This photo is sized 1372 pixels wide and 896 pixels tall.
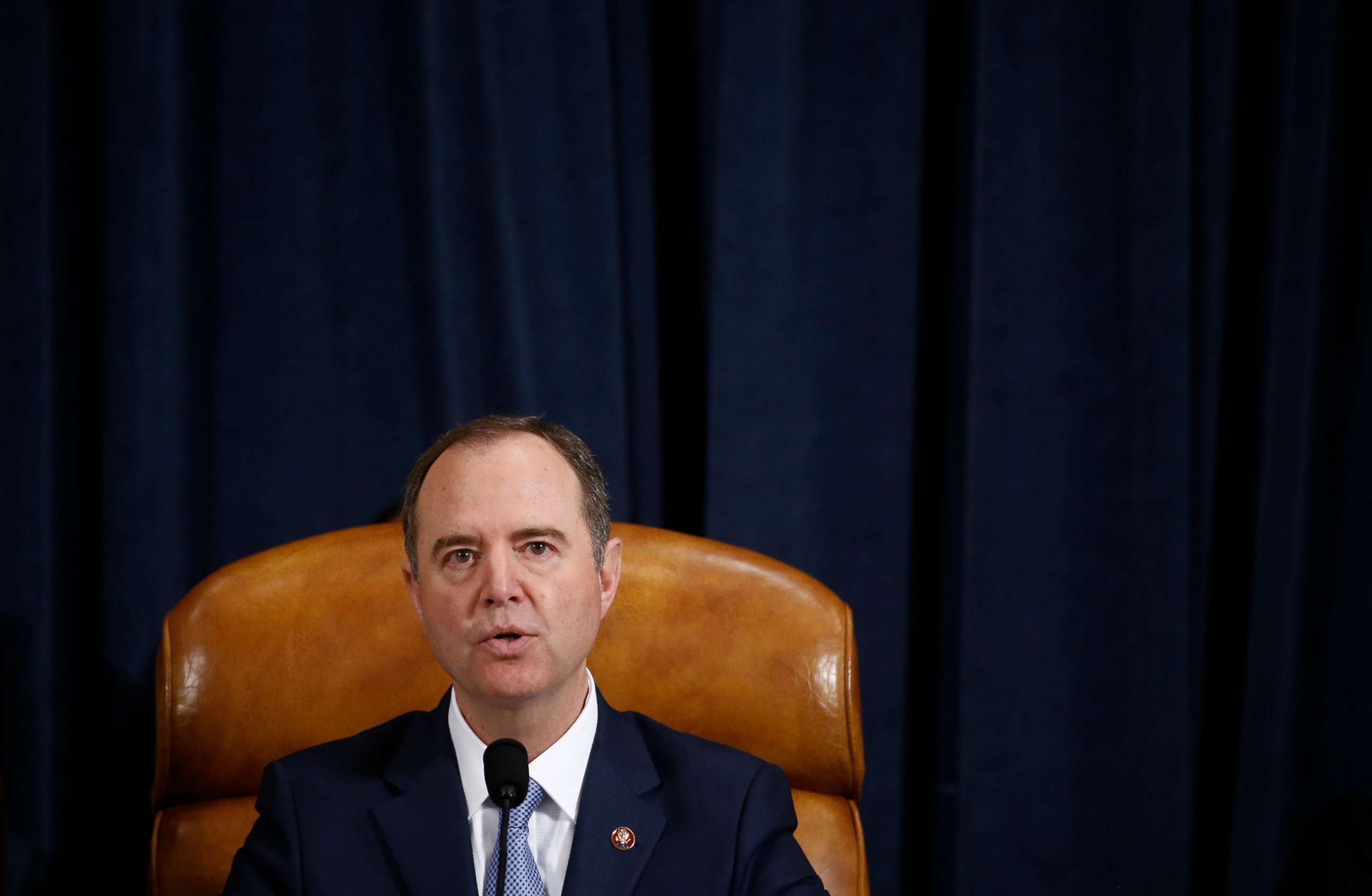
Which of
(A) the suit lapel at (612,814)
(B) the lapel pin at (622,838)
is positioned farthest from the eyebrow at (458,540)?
(B) the lapel pin at (622,838)

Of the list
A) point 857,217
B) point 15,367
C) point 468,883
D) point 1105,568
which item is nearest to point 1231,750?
point 1105,568

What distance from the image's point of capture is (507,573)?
136cm

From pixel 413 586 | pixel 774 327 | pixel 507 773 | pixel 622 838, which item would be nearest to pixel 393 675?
pixel 413 586

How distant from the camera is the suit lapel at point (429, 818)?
136 cm

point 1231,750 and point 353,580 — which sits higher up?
point 353,580

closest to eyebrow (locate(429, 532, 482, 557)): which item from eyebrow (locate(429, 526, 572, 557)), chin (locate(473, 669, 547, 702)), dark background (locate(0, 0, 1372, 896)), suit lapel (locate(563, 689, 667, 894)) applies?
eyebrow (locate(429, 526, 572, 557))

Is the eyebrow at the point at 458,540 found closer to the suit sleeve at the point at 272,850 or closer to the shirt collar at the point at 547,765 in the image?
the shirt collar at the point at 547,765

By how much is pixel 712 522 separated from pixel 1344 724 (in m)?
1.35

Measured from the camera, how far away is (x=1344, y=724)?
7.42 ft

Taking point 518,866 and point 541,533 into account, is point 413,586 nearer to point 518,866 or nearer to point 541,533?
point 541,533

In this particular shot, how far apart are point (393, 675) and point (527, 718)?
1.04 ft

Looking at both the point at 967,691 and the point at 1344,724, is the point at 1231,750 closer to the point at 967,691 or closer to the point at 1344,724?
the point at 1344,724

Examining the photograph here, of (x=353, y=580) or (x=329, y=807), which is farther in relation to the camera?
(x=353, y=580)

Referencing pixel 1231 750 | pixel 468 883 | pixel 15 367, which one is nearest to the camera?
pixel 468 883
